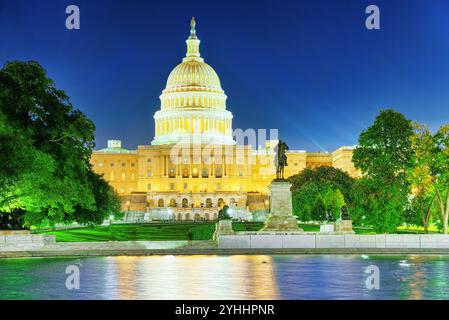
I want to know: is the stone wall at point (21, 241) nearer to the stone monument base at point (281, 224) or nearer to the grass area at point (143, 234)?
the grass area at point (143, 234)

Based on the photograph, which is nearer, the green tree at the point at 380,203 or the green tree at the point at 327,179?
the green tree at the point at 380,203

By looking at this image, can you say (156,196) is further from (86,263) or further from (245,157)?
(86,263)

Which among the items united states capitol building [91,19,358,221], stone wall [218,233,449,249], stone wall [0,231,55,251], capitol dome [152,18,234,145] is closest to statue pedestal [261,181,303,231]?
stone wall [218,233,449,249]

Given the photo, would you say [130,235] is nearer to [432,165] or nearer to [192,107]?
[432,165]

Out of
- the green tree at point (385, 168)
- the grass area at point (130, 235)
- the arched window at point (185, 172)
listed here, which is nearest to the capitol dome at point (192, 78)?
the arched window at point (185, 172)

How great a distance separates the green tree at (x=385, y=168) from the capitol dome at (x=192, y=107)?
11868 centimetres

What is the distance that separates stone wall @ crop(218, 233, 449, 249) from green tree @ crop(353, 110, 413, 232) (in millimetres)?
11954

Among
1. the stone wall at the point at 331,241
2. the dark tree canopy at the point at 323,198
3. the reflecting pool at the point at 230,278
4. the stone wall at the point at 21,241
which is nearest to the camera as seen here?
the reflecting pool at the point at 230,278

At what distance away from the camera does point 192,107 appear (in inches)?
7106

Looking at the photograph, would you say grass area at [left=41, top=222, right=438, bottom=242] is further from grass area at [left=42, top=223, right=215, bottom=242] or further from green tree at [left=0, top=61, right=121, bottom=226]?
green tree at [left=0, top=61, right=121, bottom=226]

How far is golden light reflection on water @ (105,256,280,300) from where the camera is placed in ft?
72.7

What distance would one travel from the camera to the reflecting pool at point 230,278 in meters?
22.2

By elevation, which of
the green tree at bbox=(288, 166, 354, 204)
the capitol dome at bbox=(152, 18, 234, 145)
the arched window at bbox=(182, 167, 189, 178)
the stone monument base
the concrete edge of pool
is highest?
the capitol dome at bbox=(152, 18, 234, 145)
